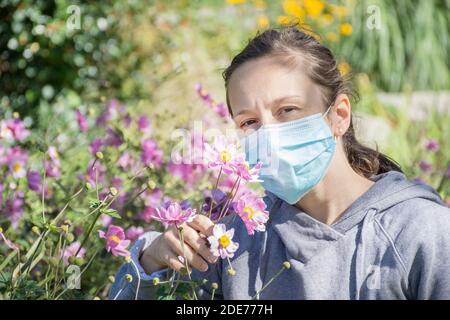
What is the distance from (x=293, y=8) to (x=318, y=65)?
4.04 meters

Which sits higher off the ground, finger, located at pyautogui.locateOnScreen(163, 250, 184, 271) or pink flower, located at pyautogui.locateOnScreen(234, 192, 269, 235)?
pink flower, located at pyautogui.locateOnScreen(234, 192, 269, 235)

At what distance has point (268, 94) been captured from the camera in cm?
186

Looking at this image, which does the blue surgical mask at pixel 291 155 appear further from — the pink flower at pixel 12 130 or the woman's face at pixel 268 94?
the pink flower at pixel 12 130

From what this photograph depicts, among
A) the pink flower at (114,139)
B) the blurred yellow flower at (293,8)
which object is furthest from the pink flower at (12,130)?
the blurred yellow flower at (293,8)

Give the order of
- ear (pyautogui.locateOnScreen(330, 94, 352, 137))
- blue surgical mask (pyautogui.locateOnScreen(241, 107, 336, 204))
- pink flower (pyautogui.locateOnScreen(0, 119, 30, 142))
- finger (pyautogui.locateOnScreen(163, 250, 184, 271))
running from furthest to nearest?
pink flower (pyautogui.locateOnScreen(0, 119, 30, 142)), ear (pyautogui.locateOnScreen(330, 94, 352, 137)), blue surgical mask (pyautogui.locateOnScreen(241, 107, 336, 204)), finger (pyautogui.locateOnScreen(163, 250, 184, 271))

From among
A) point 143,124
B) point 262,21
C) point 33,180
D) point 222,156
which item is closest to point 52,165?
point 33,180

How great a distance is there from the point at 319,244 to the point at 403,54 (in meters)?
4.80

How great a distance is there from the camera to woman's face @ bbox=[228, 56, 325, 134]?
1.86m

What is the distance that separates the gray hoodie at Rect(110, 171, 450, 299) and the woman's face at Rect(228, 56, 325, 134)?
0.79 feet

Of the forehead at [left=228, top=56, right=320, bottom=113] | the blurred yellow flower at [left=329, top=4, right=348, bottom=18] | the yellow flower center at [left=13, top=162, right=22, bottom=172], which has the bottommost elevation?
the blurred yellow flower at [left=329, top=4, right=348, bottom=18]

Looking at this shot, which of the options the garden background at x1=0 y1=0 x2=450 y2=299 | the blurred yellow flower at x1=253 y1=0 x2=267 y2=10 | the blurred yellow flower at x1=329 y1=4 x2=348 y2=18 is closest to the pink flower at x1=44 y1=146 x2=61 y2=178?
the garden background at x1=0 y1=0 x2=450 y2=299

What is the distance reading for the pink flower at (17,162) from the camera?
101 inches

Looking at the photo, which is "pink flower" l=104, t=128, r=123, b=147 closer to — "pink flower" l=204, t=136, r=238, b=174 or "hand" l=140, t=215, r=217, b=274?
"hand" l=140, t=215, r=217, b=274

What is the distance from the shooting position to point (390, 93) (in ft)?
20.6
